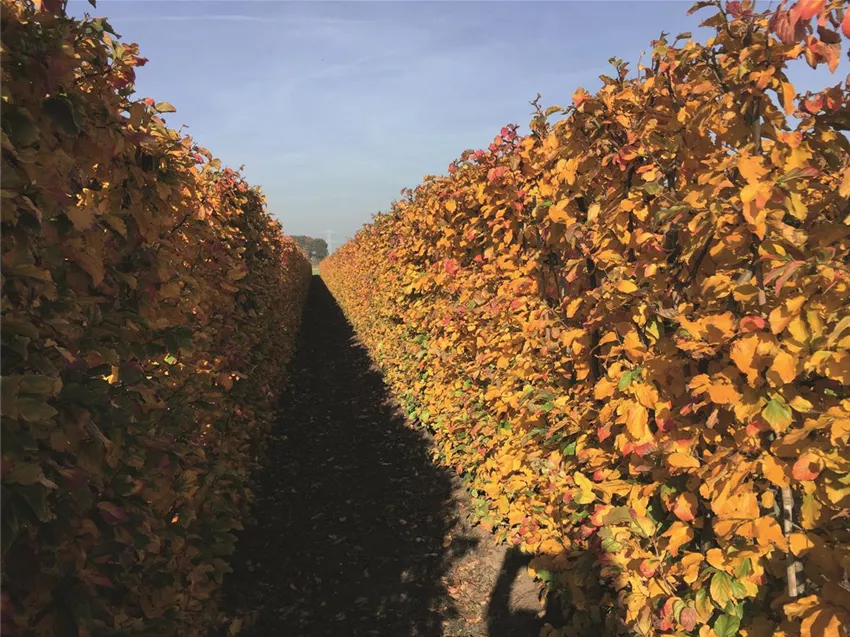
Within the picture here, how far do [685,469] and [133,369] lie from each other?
2014 mm

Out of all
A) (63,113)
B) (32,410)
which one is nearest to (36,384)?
(32,410)

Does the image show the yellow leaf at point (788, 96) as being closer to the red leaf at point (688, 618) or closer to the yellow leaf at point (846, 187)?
the yellow leaf at point (846, 187)

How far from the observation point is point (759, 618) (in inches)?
70.4

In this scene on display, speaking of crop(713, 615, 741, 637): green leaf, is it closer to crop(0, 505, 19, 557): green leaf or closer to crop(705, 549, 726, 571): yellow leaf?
crop(705, 549, 726, 571): yellow leaf

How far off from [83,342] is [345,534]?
336cm

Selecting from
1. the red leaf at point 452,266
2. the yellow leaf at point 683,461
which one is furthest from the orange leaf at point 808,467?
the red leaf at point 452,266

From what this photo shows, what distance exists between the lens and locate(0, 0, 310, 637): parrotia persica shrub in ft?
4.23

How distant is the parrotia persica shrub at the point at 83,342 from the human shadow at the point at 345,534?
1139 mm

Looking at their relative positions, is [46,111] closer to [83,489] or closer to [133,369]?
[133,369]

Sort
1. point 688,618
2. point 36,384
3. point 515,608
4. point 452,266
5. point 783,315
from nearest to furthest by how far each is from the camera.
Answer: point 36,384, point 783,315, point 688,618, point 515,608, point 452,266

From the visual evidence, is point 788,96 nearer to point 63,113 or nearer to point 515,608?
point 63,113

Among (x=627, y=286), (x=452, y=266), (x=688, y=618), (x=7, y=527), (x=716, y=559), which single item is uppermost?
(x=452, y=266)

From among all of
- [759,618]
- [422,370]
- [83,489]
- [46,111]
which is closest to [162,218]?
[46,111]

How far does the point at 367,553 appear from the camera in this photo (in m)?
4.18
